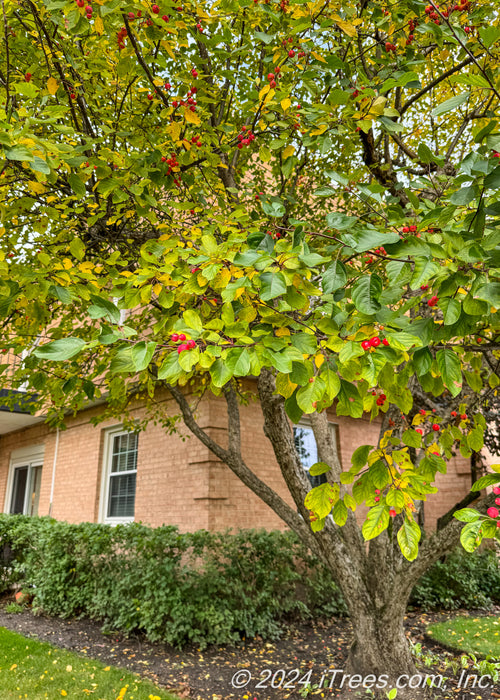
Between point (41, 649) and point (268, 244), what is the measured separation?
5.67 metres

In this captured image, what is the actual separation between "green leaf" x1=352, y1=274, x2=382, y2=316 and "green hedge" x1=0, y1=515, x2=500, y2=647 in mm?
4989

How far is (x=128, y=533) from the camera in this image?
6.15 meters

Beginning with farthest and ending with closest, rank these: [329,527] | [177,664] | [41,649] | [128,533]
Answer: [128,533] → [41,649] → [177,664] → [329,527]

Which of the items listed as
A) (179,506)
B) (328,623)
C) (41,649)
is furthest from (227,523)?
(41,649)

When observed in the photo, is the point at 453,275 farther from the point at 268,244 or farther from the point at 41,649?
the point at 41,649

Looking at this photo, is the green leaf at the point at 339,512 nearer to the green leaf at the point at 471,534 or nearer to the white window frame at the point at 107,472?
the green leaf at the point at 471,534

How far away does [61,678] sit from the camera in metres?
4.35

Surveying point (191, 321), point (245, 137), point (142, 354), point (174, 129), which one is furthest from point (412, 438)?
point (245, 137)

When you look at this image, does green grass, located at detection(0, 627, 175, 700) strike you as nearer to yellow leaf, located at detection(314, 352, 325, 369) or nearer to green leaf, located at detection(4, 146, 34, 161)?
yellow leaf, located at detection(314, 352, 325, 369)

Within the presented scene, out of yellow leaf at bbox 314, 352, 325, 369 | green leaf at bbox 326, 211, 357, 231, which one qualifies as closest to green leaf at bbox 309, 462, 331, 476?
yellow leaf at bbox 314, 352, 325, 369

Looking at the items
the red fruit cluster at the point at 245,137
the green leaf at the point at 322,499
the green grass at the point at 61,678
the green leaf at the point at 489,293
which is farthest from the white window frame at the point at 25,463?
the green leaf at the point at 489,293

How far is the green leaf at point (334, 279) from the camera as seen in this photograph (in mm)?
1487

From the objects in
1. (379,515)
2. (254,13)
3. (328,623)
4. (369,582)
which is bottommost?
(328,623)

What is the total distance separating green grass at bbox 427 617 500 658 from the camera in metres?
5.16
